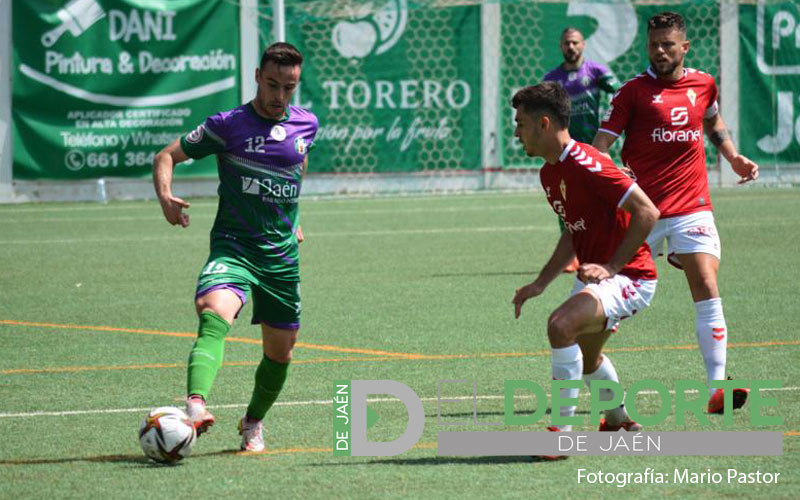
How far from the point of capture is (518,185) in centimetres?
2405

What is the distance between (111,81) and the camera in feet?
73.9

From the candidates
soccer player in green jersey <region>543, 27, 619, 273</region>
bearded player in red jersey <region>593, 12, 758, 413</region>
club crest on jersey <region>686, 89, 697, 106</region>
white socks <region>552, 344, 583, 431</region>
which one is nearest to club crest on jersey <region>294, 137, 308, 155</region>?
white socks <region>552, 344, 583, 431</region>

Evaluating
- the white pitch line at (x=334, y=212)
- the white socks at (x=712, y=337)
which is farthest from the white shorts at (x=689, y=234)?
the white pitch line at (x=334, y=212)

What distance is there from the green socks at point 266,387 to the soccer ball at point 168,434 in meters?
0.61

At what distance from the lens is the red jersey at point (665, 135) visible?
291 inches

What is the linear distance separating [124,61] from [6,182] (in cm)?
268

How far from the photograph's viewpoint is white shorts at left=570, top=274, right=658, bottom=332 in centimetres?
593

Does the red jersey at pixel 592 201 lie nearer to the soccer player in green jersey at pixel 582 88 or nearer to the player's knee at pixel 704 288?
the player's knee at pixel 704 288

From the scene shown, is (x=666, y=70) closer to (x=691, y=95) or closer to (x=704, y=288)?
(x=691, y=95)

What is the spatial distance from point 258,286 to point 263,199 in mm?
384

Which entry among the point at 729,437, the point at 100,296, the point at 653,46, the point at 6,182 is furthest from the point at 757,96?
the point at 729,437

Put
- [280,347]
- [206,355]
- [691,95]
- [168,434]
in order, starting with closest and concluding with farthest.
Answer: [168,434]
[206,355]
[280,347]
[691,95]

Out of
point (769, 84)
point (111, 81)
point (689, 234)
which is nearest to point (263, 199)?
point (689, 234)

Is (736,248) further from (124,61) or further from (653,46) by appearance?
(124,61)
